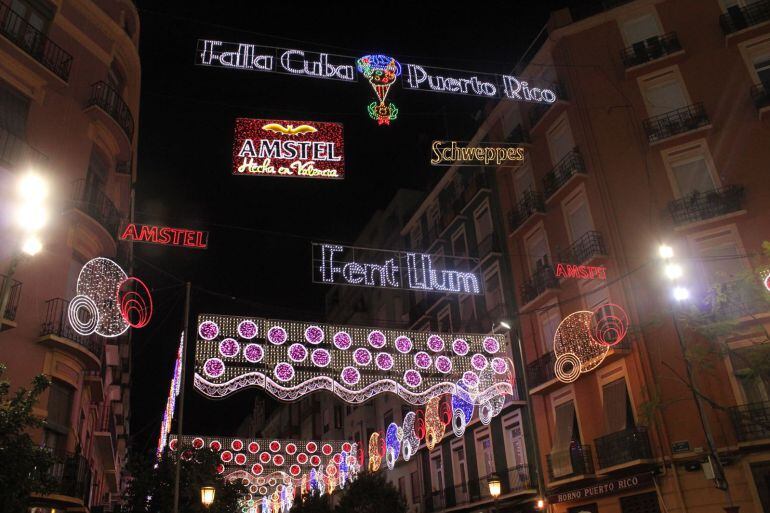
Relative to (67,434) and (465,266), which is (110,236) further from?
(465,266)

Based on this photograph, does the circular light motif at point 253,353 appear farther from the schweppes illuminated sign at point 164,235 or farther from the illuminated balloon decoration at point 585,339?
the illuminated balloon decoration at point 585,339

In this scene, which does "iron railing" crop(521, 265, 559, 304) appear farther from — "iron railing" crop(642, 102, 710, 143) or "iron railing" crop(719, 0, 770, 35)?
"iron railing" crop(719, 0, 770, 35)

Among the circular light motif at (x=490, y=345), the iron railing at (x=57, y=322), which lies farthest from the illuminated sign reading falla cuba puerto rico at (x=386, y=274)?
the iron railing at (x=57, y=322)

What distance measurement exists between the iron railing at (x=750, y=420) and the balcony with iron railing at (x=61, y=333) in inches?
734

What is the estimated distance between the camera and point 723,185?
2122cm

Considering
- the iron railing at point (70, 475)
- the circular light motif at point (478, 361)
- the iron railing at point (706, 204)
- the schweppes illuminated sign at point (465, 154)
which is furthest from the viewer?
the circular light motif at point (478, 361)

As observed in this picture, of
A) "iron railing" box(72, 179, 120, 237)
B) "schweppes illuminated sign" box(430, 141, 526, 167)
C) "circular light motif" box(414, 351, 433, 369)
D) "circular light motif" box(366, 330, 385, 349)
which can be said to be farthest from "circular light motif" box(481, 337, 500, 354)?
"iron railing" box(72, 179, 120, 237)

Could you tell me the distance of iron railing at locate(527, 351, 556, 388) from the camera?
2500cm

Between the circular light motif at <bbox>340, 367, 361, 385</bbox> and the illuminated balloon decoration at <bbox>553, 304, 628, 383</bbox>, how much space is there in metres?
6.79

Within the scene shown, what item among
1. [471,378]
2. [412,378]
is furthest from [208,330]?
[471,378]

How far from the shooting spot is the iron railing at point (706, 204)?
20672 millimetres

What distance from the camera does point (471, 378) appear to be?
22.1 metres

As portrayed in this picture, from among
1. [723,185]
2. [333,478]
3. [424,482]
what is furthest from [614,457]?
[333,478]

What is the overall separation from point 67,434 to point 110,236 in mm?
6061
